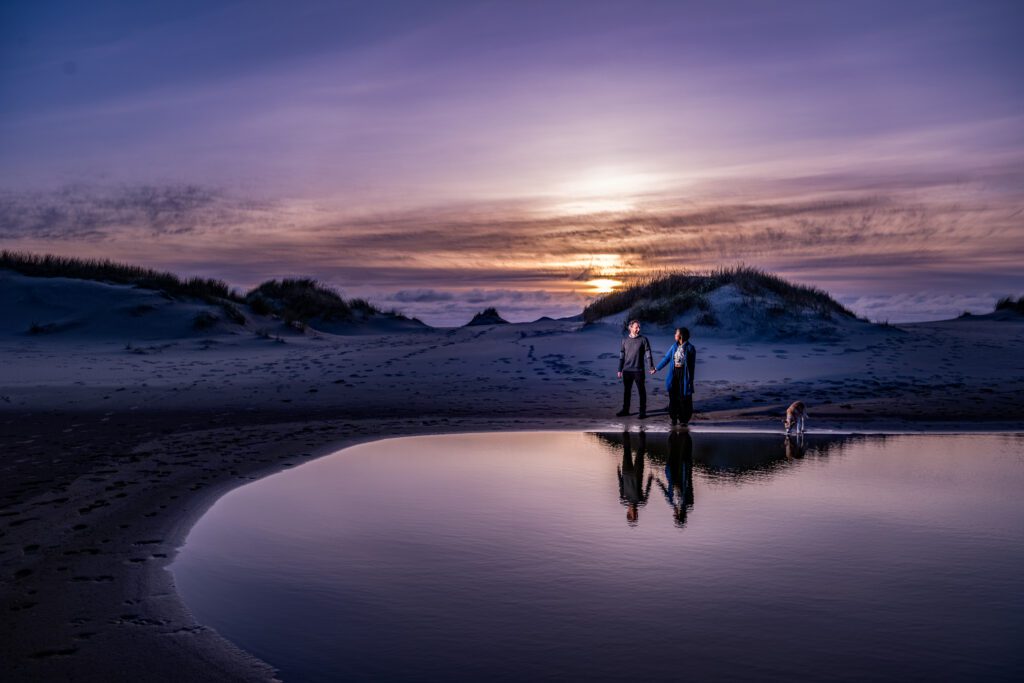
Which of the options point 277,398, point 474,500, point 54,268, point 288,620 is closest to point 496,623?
point 288,620

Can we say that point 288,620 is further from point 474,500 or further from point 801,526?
point 801,526

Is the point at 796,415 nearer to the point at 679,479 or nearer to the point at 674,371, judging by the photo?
the point at 674,371

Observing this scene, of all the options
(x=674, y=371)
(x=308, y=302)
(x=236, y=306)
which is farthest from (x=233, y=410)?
(x=308, y=302)

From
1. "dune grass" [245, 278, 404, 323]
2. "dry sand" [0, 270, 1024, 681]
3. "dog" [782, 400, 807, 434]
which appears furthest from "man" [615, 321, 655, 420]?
"dune grass" [245, 278, 404, 323]

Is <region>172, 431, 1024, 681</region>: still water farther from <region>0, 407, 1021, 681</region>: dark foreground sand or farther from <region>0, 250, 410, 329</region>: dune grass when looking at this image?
<region>0, 250, 410, 329</region>: dune grass

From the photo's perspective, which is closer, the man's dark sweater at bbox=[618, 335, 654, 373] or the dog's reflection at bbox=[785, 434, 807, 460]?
the dog's reflection at bbox=[785, 434, 807, 460]

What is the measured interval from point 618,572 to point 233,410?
35.0 feet

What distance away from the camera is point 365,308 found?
136 feet

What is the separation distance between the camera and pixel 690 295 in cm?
2488

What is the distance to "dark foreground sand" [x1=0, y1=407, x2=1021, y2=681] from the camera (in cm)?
376

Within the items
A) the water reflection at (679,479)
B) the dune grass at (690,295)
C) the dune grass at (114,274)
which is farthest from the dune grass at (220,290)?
the water reflection at (679,479)

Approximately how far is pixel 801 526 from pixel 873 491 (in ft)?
5.67

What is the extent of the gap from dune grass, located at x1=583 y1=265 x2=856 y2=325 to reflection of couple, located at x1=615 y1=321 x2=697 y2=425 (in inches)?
395

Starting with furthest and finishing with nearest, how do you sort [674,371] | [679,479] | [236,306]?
1. [236,306]
2. [674,371]
3. [679,479]
